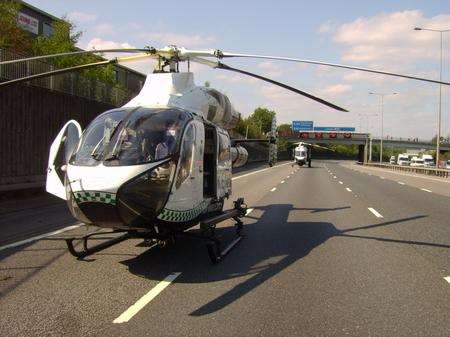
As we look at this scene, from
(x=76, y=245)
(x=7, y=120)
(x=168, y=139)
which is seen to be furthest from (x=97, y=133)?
(x=7, y=120)

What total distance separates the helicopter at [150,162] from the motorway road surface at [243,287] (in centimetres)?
55

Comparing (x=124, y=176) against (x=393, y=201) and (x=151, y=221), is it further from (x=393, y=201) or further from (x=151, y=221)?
(x=393, y=201)

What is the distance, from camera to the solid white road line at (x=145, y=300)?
227 inches

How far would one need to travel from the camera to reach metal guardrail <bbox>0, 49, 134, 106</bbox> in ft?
66.2

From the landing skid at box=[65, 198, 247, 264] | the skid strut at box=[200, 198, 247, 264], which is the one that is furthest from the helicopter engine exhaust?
the landing skid at box=[65, 198, 247, 264]

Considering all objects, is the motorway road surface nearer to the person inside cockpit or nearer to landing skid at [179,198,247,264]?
landing skid at [179,198,247,264]

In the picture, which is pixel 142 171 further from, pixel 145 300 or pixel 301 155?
pixel 301 155

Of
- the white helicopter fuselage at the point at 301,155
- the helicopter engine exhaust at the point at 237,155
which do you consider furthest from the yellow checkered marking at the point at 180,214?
the white helicopter fuselage at the point at 301,155

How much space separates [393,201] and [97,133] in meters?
14.4

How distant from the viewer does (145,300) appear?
643 centimetres

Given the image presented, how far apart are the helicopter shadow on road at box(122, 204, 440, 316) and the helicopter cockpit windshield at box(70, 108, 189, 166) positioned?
5.40 feet

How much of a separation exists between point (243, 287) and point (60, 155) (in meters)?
3.90

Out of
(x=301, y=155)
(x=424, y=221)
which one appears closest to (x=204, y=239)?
(x=424, y=221)

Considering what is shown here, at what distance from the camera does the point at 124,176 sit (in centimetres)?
733
